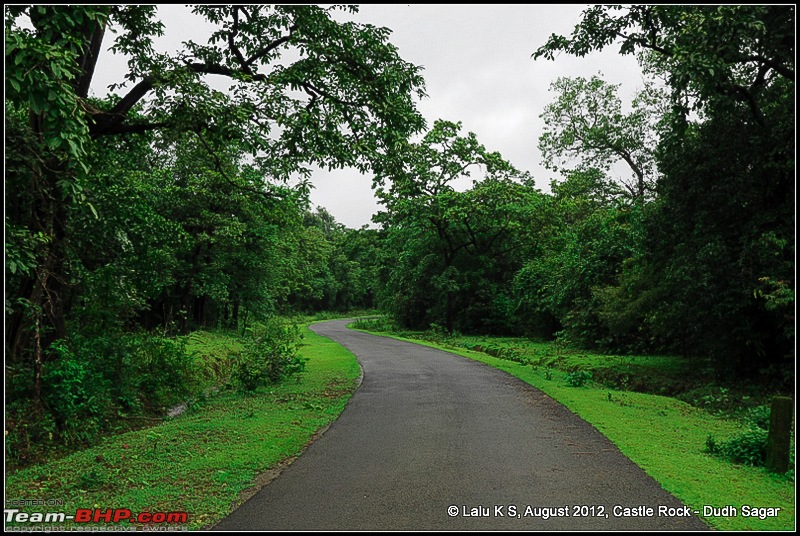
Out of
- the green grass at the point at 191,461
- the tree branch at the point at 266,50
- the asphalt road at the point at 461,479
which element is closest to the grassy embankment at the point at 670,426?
the asphalt road at the point at 461,479

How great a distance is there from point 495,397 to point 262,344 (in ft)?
20.7

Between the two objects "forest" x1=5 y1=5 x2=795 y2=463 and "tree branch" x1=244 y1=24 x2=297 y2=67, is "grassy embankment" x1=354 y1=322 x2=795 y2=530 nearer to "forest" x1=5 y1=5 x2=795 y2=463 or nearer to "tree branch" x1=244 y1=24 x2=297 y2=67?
"forest" x1=5 y1=5 x2=795 y2=463

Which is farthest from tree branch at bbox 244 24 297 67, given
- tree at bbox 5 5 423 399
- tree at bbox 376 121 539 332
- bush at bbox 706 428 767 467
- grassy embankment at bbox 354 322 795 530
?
tree at bbox 376 121 539 332

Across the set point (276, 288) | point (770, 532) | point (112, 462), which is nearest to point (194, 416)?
point (112, 462)

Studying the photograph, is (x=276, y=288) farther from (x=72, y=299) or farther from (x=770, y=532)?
(x=770, y=532)

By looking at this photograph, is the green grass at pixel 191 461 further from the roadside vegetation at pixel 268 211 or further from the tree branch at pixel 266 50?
the tree branch at pixel 266 50

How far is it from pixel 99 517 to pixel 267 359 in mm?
8708

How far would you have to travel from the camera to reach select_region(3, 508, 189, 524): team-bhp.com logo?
4.66 metres

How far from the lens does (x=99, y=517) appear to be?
15.5 feet

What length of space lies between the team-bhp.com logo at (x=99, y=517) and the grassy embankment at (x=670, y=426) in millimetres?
4864

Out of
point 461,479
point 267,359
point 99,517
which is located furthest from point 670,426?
point 267,359

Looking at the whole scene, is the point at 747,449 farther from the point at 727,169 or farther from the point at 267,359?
the point at 267,359

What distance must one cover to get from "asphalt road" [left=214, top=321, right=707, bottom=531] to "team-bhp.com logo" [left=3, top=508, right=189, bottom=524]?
56 cm

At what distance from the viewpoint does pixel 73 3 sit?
6246mm
